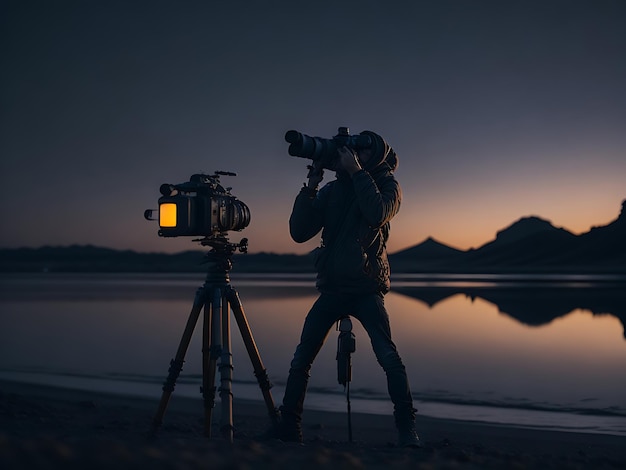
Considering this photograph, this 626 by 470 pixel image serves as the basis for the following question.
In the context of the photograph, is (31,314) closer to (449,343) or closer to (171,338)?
(171,338)

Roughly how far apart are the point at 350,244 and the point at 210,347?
1.05 metres

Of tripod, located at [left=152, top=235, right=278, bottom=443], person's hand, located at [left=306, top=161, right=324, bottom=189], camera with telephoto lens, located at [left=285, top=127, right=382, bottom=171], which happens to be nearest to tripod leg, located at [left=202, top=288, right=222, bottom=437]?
tripod, located at [left=152, top=235, right=278, bottom=443]

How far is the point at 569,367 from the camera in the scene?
8062 mm

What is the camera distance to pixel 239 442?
3354mm

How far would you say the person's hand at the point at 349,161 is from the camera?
3523 mm

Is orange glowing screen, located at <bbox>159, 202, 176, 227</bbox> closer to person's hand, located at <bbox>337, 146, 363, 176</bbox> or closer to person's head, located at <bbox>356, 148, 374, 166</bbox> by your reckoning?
person's hand, located at <bbox>337, 146, 363, 176</bbox>

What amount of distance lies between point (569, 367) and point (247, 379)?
414cm

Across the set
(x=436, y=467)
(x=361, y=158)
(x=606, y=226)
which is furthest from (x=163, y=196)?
(x=606, y=226)

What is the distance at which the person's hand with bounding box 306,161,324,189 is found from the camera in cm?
369

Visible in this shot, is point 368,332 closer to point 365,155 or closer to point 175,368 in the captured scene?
point 365,155

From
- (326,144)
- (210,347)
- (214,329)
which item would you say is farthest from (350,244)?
(210,347)

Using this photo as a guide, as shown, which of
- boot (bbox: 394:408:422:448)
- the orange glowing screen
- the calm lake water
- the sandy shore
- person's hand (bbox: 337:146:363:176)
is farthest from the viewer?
the calm lake water

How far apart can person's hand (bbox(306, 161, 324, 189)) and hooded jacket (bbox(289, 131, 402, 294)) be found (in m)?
0.04

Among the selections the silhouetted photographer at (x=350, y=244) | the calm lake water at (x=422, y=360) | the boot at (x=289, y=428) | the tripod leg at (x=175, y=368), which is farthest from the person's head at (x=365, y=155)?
the calm lake water at (x=422, y=360)
